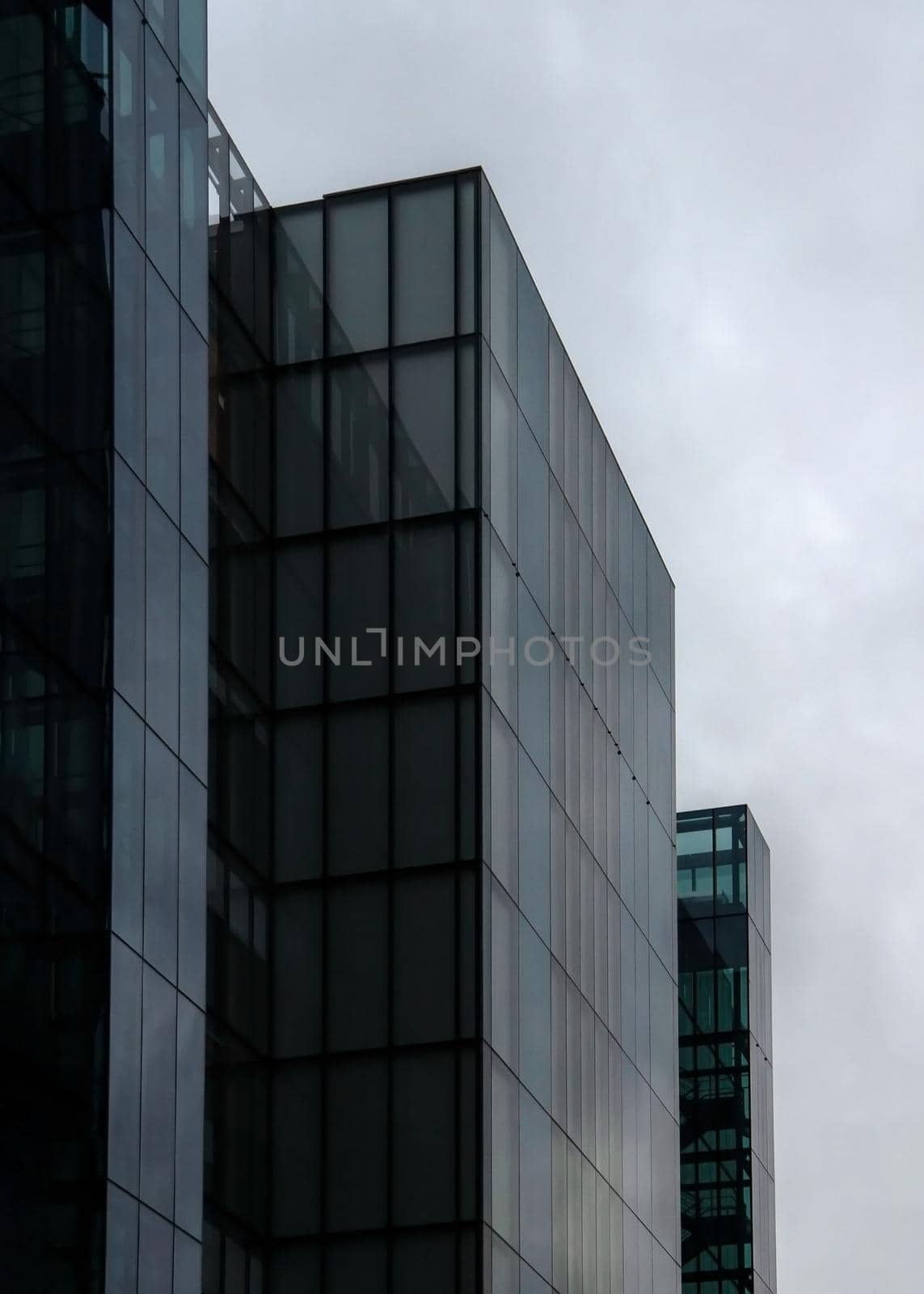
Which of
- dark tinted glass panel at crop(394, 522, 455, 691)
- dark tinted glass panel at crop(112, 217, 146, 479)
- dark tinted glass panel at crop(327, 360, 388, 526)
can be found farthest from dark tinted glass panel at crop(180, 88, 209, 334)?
dark tinted glass panel at crop(394, 522, 455, 691)

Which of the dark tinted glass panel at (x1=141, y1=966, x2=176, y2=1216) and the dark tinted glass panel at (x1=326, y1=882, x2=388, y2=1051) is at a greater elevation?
the dark tinted glass panel at (x1=326, y1=882, x2=388, y2=1051)

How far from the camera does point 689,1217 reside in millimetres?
68688

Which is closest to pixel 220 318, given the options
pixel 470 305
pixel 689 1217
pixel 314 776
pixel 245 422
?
pixel 245 422

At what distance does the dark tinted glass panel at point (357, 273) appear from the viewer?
41969 mm

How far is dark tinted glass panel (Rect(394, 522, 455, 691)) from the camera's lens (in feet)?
132

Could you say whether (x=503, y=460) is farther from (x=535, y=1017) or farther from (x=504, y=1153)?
(x=504, y=1153)

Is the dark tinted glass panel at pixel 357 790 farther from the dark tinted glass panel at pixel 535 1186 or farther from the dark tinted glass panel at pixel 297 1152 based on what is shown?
the dark tinted glass panel at pixel 535 1186

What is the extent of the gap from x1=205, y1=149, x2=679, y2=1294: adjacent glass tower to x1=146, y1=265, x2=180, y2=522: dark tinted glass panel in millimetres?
7328

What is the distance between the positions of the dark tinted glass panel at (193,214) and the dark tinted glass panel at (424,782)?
9093 mm

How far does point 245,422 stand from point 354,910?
9.07 m

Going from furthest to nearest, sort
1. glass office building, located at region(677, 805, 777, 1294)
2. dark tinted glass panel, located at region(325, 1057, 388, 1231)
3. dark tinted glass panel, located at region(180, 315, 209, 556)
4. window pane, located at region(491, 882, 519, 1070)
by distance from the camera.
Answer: glass office building, located at region(677, 805, 777, 1294)
window pane, located at region(491, 882, 519, 1070)
dark tinted glass panel, located at region(325, 1057, 388, 1231)
dark tinted glass panel, located at region(180, 315, 209, 556)

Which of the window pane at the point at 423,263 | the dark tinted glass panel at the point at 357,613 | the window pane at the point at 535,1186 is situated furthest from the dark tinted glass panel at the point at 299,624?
the window pane at the point at 535,1186

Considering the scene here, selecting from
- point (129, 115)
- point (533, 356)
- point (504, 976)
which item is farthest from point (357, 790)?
point (129, 115)

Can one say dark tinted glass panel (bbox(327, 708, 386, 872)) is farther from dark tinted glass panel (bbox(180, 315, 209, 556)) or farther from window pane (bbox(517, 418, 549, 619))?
dark tinted glass panel (bbox(180, 315, 209, 556))
